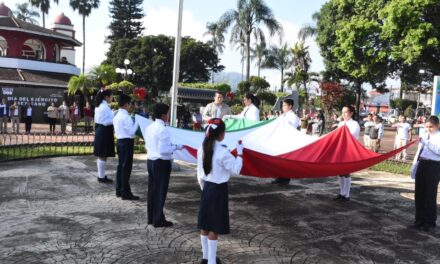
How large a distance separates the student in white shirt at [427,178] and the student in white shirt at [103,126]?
5122 mm

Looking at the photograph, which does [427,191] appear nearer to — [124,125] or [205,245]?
[205,245]

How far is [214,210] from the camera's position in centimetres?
423

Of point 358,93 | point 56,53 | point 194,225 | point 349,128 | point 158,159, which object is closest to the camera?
point 158,159

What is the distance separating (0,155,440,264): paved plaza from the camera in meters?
4.73

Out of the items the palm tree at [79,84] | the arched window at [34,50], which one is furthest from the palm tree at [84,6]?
the palm tree at [79,84]

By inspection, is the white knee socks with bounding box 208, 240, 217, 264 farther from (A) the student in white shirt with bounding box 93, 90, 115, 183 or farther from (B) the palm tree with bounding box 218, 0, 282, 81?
(B) the palm tree with bounding box 218, 0, 282, 81

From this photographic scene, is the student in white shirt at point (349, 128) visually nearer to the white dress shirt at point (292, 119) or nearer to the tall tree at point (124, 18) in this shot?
the white dress shirt at point (292, 119)

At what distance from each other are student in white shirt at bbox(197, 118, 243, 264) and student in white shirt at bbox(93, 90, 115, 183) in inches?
156

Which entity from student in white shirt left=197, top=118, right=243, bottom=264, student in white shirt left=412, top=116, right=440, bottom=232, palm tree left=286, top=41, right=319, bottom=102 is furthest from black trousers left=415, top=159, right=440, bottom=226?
palm tree left=286, top=41, right=319, bottom=102

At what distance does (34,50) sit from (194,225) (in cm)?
3468

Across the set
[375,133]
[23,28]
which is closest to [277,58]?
[23,28]

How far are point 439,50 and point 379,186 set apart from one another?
13765 mm

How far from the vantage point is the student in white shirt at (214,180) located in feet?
13.6

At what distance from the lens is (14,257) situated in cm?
443
